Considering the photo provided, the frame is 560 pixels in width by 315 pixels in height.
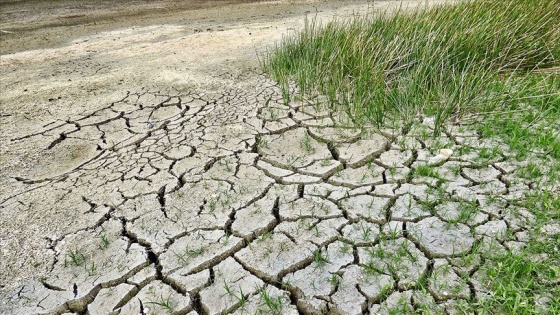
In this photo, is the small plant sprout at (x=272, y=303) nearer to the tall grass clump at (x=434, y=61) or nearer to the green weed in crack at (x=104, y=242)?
the green weed in crack at (x=104, y=242)

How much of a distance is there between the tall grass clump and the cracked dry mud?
0.26 metres

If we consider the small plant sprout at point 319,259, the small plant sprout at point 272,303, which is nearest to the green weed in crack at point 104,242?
the small plant sprout at point 272,303

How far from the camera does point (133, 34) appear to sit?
6.53 metres

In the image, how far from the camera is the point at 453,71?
3.58 metres

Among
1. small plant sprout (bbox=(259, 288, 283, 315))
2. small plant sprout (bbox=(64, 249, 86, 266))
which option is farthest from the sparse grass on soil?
small plant sprout (bbox=(64, 249, 86, 266))

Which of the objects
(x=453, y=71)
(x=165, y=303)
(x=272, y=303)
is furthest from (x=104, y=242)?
(x=453, y=71)

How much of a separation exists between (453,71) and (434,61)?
25cm

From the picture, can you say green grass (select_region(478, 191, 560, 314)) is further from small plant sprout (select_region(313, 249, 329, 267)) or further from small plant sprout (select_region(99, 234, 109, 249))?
small plant sprout (select_region(99, 234, 109, 249))

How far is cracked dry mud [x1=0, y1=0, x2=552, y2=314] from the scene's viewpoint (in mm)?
2104

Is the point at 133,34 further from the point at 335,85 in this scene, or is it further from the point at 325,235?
the point at 325,235

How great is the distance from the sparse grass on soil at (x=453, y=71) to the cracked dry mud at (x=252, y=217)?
17 cm

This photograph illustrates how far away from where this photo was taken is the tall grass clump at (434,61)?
3.48 m

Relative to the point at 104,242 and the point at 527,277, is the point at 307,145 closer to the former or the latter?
the point at 104,242

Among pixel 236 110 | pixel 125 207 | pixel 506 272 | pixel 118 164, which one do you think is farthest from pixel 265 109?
pixel 506 272
